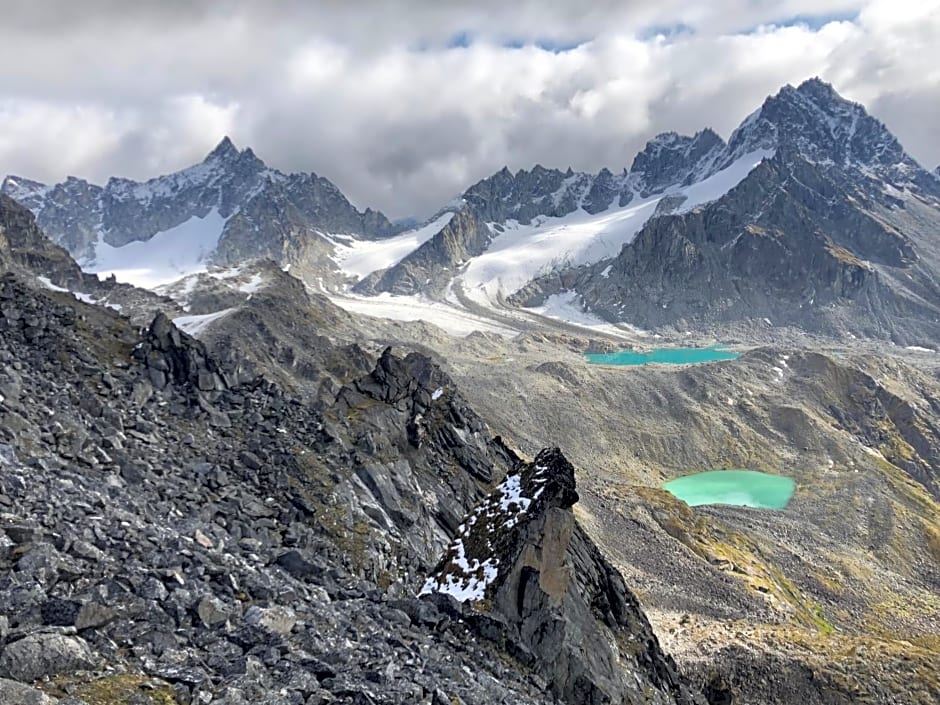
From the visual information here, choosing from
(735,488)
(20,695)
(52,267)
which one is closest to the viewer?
(20,695)

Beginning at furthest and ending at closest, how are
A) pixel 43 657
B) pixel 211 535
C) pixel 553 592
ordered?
1. pixel 553 592
2. pixel 211 535
3. pixel 43 657

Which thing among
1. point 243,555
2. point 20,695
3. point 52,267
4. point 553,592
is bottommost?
point 20,695

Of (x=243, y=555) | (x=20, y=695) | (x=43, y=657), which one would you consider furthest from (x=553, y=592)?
(x=20, y=695)

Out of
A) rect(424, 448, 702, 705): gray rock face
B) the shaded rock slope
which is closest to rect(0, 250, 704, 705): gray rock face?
rect(424, 448, 702, 705): gray rock face

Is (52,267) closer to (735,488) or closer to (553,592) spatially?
(735,488)

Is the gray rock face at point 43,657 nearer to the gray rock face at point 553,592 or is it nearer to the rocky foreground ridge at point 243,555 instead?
the rocky foreground ridge at point 243,555

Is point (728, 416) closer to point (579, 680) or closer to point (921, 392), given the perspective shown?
point (921, 392)

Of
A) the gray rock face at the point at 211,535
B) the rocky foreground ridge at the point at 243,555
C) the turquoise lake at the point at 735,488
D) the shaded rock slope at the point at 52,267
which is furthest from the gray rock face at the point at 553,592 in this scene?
the shaded rock slope at the point at 52,267
